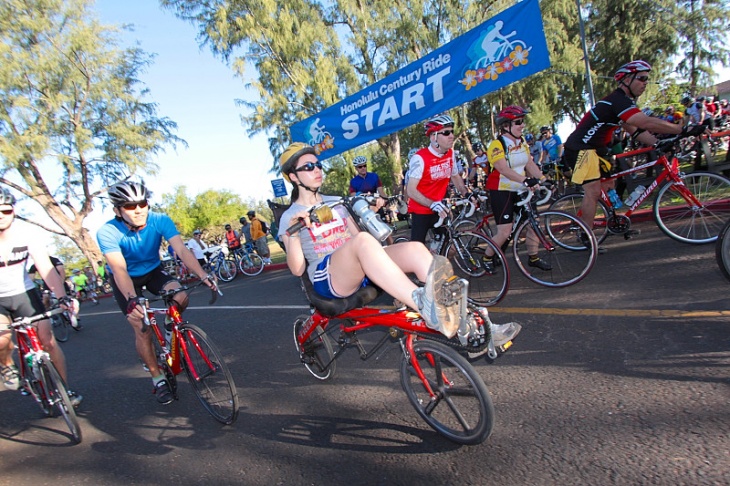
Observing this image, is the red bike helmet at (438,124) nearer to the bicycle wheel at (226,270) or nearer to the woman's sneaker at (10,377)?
the woman's sneaker at (10,377)

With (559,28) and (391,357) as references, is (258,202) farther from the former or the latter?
(391,357)

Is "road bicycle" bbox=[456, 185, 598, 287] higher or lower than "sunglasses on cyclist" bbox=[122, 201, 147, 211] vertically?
lower

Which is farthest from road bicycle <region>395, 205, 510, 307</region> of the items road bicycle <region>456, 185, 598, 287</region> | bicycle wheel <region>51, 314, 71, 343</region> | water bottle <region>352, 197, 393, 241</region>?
bicycle wheel <region>51, 314, 71, 343</region>

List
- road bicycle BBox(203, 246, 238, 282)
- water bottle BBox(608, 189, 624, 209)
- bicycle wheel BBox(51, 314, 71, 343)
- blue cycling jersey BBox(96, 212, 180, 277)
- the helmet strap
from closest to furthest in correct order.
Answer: blue cycling jersey BBox(96, 212, 180, 277) → the helmet strap → water bottle BBox(608, 189, 624, 209) → bicycle wheel BBox(51, 314, 71, 343) → road bicycle BBox(203, 246, 238, 282)

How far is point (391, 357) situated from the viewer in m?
4.05

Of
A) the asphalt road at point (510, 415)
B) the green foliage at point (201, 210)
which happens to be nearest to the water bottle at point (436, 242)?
the asphalt road at point (510, 415)

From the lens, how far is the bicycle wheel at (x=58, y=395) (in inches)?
142

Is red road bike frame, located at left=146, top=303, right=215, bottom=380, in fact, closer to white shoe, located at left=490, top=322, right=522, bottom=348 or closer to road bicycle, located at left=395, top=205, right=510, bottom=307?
white shoe, located at left=490, top=322, right=522, bottom=348

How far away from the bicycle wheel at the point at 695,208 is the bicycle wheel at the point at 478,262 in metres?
2.18

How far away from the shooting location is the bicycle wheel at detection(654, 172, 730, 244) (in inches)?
190

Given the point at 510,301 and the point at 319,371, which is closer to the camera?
the point at 319,371


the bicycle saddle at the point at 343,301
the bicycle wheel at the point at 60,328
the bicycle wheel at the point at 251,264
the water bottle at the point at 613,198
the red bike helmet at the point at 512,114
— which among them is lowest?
the bicycle wheel at the point at 251,264

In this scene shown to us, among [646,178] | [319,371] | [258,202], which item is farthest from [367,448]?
[258,202]

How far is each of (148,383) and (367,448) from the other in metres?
3.39
